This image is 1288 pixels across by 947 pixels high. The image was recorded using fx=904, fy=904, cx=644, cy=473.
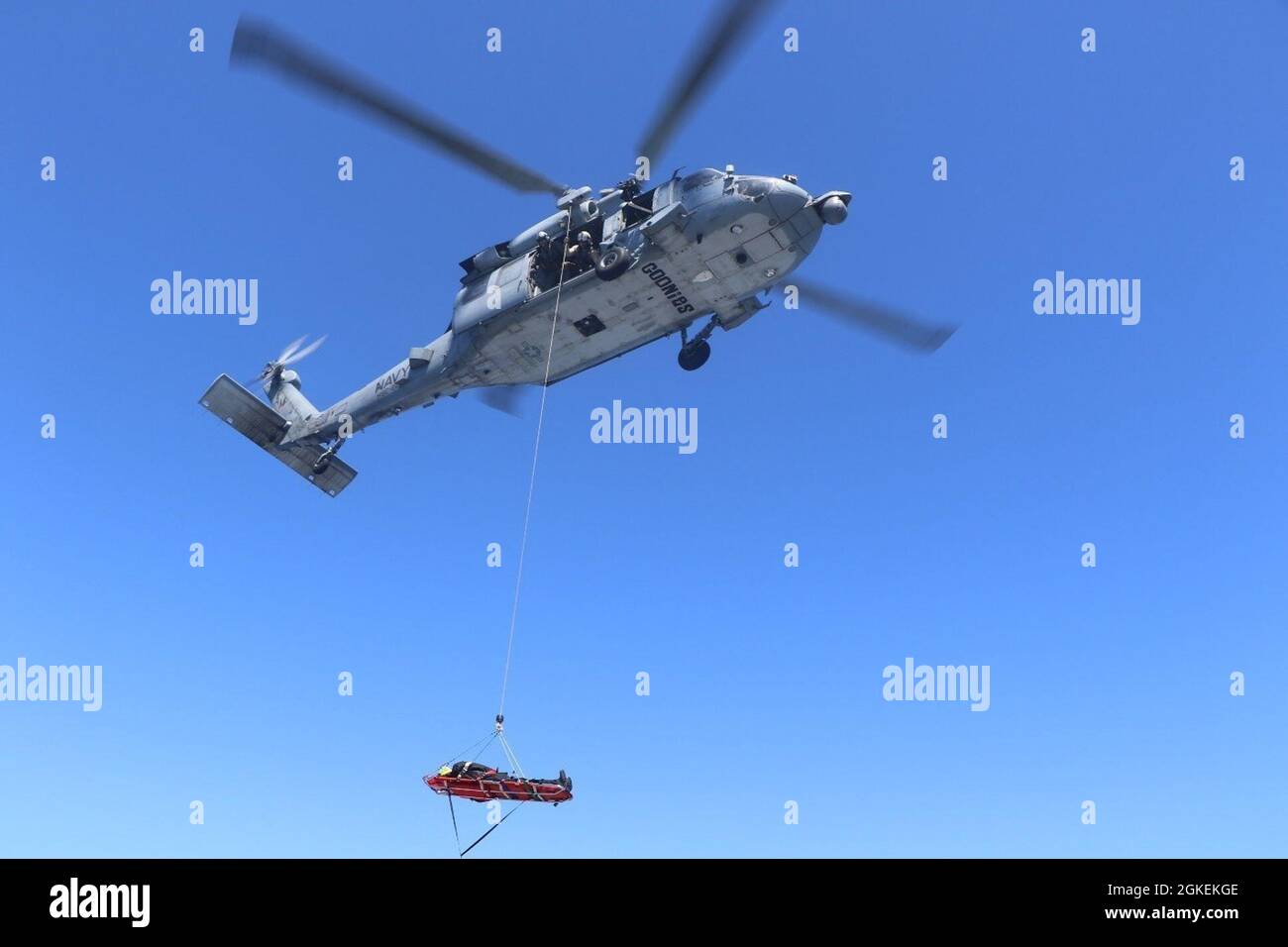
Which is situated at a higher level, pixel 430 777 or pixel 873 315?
pixel 873 315

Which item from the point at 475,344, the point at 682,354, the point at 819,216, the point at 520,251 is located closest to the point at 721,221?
the point at 819,216

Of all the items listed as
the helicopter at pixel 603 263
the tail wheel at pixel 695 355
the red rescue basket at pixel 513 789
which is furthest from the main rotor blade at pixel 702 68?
the red rescue basket at pixel 513 789

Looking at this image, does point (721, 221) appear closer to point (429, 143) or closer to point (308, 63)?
point (429, 143)

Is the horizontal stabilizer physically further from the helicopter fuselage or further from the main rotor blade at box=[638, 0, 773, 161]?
the main rotor blade at box=[638, 0, 773, 161]

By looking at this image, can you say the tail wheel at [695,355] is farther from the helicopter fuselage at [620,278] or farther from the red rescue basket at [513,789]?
the red rescue basket at [513,789]

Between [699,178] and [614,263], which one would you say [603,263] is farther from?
[699,178]

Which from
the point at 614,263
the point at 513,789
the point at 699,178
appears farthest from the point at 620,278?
the point at 513,789
